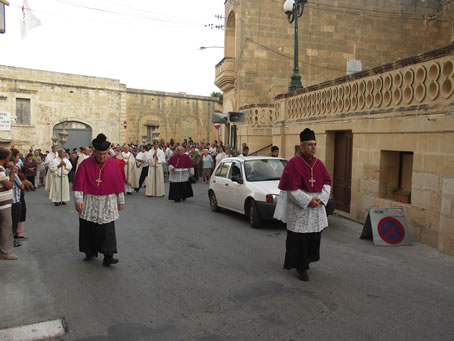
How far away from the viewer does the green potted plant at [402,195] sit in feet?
27.6

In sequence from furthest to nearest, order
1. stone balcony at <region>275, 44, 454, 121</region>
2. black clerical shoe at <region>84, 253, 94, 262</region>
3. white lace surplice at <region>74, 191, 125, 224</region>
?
stone balcony at <region>275, 44, 454, 121</region> < black clerical shoe at <region>84, 253, 94, 262</region> < white lace surplice at <region>74, 191, 125, 224</region>

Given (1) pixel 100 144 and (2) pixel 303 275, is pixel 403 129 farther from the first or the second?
(1) pixel 100 144

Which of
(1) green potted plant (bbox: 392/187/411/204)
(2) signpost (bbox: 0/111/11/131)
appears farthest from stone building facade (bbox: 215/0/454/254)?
(2) signpost (bbox: 0/111/11/131)

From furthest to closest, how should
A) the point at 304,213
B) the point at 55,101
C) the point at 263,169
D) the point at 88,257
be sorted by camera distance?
1. the point at 55,101
2. the point at 263,169
3. the point at 88,257
4. the point at 304,213

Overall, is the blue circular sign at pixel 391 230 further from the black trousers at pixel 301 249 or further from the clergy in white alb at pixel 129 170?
the clergy in white alb at pixel 129 170

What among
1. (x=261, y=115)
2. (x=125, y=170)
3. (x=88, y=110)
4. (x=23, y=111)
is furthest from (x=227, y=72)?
(x=23, y=111)

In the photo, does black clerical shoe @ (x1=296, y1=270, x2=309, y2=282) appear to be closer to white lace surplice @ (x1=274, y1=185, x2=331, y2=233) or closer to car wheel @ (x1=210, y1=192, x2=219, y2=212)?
white lace surplice @ (x1=274, y1=185, x2=331, y2=233)

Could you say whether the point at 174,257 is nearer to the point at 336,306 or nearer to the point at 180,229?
the point at 180,229

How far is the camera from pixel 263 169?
10297 millimetres

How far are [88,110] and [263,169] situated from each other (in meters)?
26.6

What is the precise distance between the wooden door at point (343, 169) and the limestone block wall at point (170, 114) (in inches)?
1042

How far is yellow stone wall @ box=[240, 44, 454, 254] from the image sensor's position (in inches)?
280

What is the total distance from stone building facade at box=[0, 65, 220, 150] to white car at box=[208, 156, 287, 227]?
58.9 feet

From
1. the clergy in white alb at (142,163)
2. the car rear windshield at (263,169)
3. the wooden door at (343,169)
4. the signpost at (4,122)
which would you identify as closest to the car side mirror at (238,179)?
the car rear windshield at (263,169)
